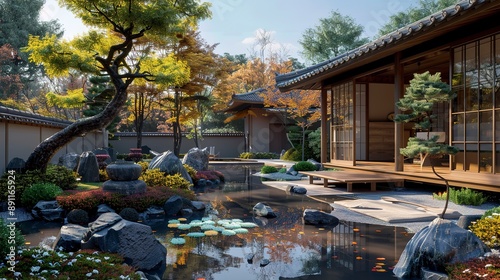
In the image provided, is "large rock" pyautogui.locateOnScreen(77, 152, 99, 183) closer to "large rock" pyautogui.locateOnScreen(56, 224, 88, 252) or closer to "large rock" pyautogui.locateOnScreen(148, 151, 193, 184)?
"large rock" pyautogui.locateOnScreen(148, 151, 193, 184)

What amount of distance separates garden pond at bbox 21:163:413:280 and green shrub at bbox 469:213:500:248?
921 mm

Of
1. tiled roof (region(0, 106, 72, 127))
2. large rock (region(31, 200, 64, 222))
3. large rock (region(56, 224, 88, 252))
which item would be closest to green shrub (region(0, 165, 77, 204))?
large rock (region(31, 200, 64, 222))

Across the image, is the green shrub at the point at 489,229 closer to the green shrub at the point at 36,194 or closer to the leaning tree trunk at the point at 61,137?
the green shrub at the point at 36,194

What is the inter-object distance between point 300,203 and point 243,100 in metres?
16.3

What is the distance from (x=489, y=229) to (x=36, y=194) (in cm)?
775

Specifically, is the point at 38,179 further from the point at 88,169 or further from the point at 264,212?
the point at 264,212

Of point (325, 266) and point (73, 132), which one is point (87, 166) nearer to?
point (73, 132)

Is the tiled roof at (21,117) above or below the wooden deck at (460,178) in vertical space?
above

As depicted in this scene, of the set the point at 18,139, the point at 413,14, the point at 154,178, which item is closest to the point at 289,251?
the point at 154,178

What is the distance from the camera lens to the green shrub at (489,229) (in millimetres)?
4395

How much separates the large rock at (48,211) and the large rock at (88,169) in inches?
160

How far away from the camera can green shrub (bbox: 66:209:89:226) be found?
6.83 m

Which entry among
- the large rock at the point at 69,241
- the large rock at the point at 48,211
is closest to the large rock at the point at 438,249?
the large rock at the point at 69,241

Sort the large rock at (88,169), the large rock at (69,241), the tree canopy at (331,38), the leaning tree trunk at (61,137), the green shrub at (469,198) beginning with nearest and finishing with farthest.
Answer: the large rock at (69,241)
the green shrub at (469,198)
the leaning tree trunk at (61,137)
the large rock at (88,169)
the tree canopy at (331,38)
